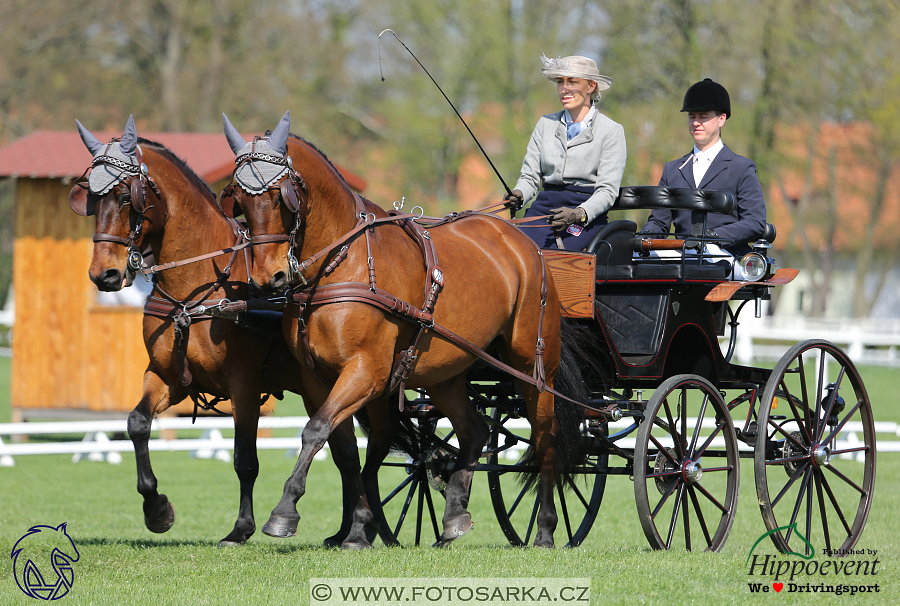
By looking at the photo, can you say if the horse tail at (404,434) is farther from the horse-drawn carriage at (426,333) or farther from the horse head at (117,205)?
the horse head at (117,205)

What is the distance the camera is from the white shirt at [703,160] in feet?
24.5

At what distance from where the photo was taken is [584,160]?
274 inches

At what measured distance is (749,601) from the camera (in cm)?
475

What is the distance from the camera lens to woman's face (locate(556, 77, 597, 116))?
695 cm

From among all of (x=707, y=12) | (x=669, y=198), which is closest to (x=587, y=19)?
(x=707, y=12)

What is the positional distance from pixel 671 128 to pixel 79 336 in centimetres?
1843

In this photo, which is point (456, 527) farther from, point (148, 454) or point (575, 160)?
point (575, 160)

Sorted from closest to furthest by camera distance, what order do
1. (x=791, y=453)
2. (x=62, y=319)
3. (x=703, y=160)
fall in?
(x=791, y=453), (x=703, y=160), (x=62, y=319)

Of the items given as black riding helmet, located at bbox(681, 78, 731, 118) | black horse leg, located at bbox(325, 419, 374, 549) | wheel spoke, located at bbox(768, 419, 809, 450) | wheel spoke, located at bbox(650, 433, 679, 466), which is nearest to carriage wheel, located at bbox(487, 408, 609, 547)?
wheel spoke, located at bbox(650, 433, 679, 466)

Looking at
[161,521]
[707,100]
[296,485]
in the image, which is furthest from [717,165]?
[161,521]

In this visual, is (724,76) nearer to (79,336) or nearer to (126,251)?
(79,336)

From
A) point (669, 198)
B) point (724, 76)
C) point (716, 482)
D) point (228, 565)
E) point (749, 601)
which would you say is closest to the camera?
point (749, 601)

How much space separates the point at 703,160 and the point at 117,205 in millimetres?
3973

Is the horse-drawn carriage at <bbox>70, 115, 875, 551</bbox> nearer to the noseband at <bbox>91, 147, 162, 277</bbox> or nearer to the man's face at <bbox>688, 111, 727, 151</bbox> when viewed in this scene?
the noseband at <bbox>91, 147, 162, 277</bbox>
